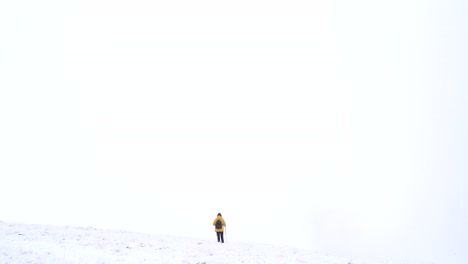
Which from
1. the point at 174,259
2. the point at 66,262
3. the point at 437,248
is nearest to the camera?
the point at 66,262

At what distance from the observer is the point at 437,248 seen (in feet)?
532

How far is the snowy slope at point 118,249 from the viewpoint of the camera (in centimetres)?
2220

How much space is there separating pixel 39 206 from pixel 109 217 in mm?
24641

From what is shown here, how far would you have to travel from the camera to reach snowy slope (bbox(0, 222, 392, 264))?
22203 mm

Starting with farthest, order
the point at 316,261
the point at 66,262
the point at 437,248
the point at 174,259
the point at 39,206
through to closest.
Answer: the point at 39,206 → the point at 437,248 → the point at 316,261 → the point at 174,259 → the point at 66,262

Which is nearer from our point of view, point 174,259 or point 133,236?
point 174,259

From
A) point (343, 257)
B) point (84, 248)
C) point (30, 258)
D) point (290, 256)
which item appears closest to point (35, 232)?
point (84, 248)

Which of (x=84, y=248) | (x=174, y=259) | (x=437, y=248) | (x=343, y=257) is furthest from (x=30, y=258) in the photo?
(x=437, y=248)

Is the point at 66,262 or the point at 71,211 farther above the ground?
the point at 71,211

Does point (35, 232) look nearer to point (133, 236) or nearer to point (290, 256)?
point (133, 236)

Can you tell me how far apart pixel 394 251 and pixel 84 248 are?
16249cm

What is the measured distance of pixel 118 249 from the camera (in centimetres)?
2470

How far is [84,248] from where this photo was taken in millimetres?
24312

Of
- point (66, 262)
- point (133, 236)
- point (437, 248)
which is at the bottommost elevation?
point (66, 262)
